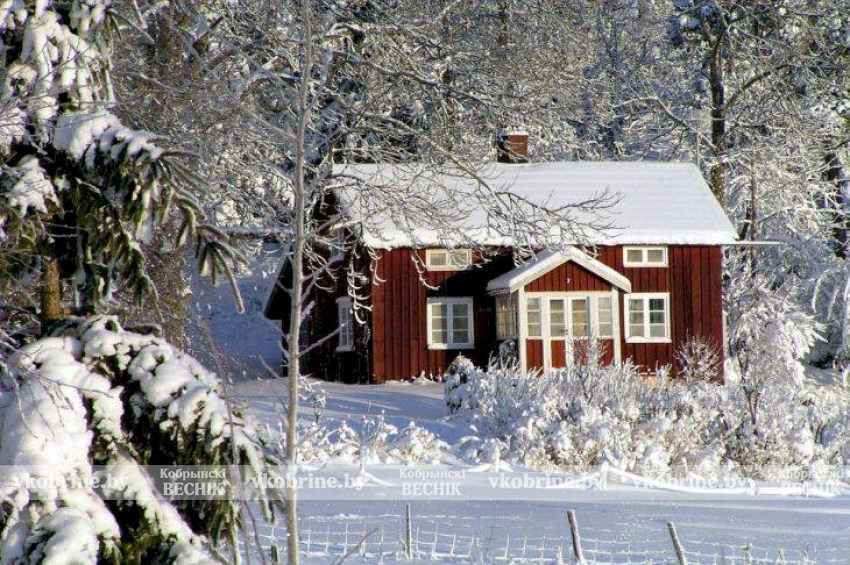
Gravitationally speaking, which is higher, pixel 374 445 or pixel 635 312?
pixel 635 312

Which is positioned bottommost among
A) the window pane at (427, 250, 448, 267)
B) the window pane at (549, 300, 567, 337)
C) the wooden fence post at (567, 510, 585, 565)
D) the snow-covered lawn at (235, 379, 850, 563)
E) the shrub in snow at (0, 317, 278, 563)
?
the snow-covered lawn at (235, 379, 850, 563)

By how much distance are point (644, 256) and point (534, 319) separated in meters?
3.38

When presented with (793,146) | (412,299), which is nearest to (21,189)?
(412,299)

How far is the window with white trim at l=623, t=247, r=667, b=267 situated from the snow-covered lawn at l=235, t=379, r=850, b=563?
1004cm

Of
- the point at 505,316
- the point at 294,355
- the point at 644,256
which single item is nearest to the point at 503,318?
the point at 505,316

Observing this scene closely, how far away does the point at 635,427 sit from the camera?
17234 millimetres

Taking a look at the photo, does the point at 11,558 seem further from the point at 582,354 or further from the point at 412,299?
the point at 412,299

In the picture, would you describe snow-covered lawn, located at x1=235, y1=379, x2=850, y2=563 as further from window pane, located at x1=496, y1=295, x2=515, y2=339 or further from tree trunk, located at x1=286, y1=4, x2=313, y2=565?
window pane, located at x1=496, y1=295, x2=515, y2=339

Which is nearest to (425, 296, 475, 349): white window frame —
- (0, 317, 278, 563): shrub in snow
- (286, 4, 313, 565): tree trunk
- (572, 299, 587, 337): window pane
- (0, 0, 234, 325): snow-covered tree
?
(572, 299, 587, 337): window pane

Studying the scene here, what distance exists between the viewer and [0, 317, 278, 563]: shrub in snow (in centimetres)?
363

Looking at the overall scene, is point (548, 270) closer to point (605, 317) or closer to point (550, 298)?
point (550, 298)

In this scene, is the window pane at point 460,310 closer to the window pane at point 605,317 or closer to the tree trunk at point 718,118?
the window pane at point 605,317

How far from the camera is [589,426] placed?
54.6 feet

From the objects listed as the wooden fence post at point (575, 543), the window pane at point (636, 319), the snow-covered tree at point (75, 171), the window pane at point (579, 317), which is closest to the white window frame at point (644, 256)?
the window pane at point (636, 319)
